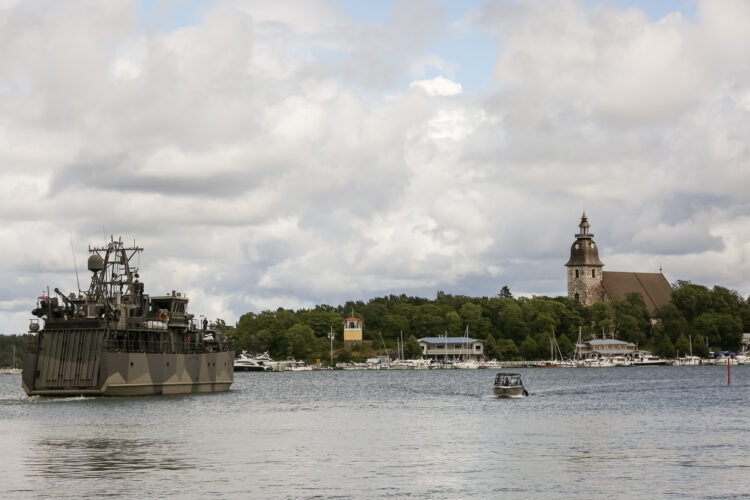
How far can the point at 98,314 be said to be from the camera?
87.9 meters

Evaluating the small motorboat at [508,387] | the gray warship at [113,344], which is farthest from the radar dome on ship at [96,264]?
the small motorboat at [508,387]

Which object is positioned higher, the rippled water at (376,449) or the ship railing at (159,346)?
the ship railing at (159,346)

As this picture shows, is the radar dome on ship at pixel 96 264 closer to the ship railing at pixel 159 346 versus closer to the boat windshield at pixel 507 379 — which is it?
the ship railing at pixel 159 346

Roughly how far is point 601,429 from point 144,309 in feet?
163

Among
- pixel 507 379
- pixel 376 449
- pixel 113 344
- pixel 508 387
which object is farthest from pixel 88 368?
pixel 376 449

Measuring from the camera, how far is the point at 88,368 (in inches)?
3307

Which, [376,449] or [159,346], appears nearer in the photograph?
[376,449]

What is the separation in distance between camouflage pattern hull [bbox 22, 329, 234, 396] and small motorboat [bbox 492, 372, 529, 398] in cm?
2959

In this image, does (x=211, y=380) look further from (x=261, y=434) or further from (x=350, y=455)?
(x=350, y=455)

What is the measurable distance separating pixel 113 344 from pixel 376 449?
133 ft

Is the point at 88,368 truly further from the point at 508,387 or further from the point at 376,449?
the point at 376,449

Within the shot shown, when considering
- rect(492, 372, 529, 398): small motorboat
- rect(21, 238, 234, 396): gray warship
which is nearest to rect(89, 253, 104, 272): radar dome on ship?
rect(21, 238, 234, 396): gray warship

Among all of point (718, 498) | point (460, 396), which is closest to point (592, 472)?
point (718, 498)

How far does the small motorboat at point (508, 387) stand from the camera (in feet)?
313
